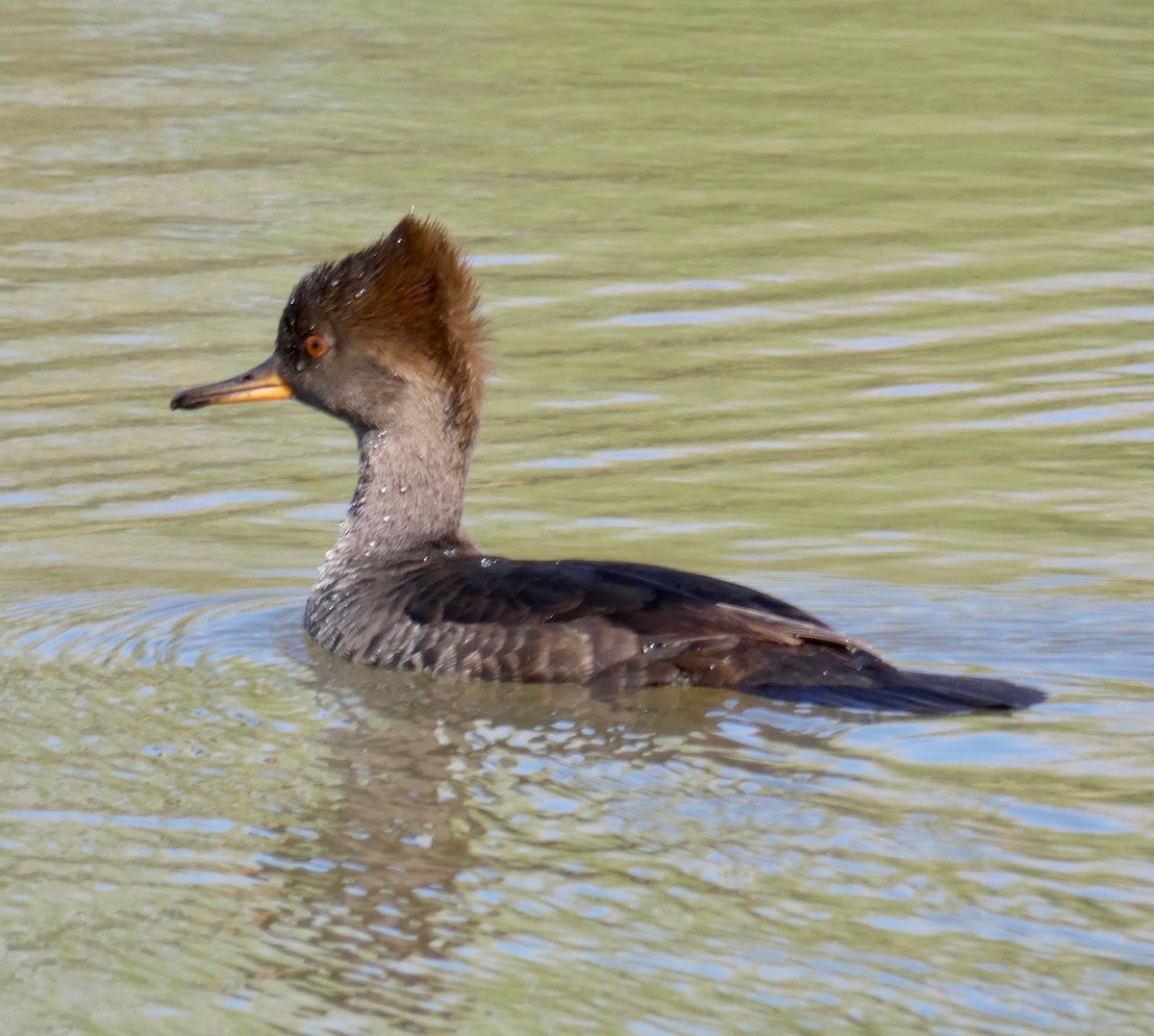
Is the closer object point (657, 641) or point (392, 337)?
point (657, 641)

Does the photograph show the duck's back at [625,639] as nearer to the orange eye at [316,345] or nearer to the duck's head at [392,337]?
→ the duck's head at [392,337]

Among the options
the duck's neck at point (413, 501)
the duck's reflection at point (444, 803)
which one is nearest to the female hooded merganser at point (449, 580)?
the duck's neck at point (413, 501)

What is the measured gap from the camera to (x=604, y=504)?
980 centimetres

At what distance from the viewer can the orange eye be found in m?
8.46

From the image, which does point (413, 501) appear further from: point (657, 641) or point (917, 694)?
point (917, 694)

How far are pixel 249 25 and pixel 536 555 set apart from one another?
32.1ft

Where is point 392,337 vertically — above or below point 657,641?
above

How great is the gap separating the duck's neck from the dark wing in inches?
25.7

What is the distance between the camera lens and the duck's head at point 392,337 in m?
8.29

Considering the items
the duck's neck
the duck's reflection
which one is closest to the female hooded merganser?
the duck's neck

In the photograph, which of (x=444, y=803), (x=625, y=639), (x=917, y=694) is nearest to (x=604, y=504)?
(x=625, y=639)

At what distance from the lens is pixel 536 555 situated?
364 inches

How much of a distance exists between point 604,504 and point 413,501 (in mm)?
1531

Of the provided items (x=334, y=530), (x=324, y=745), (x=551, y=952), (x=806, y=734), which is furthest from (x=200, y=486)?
(x=551, y=952)
